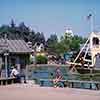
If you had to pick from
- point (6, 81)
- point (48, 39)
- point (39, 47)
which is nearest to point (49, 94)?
point (6, 81)

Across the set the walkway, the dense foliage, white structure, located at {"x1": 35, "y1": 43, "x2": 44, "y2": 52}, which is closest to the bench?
the walkway

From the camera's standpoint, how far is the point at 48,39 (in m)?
152

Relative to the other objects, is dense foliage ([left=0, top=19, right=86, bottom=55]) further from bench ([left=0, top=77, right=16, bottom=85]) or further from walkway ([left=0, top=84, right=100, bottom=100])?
walkway ([left=0, top=84, right=100, bottom=100])

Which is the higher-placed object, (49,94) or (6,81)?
(6,81)

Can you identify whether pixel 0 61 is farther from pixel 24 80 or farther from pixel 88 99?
pixel 88 99

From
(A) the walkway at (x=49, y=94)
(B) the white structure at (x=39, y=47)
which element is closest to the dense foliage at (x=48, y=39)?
(B) the white structure at (x=39, y=47)

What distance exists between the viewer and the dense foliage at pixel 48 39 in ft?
399

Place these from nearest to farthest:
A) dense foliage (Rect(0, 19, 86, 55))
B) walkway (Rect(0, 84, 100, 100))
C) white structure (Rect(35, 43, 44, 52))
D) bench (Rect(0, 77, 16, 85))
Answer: walkway (Rect(0, 84, 100, 100))
bench (Rect(0, 77, 16, 85))
dense foliage (Rect(0, 19, 86, 55))
white structure (Rect(35, 43, 44, 52))

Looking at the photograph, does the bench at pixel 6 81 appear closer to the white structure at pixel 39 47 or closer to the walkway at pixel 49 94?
the walkway at pixel 49 94

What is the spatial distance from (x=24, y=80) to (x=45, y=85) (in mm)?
2090

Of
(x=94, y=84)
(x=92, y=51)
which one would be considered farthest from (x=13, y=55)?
(x=92, y=51)

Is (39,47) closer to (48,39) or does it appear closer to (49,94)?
Answer: (48,39)

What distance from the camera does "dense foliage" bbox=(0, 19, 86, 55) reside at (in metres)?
122

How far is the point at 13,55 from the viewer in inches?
1634
